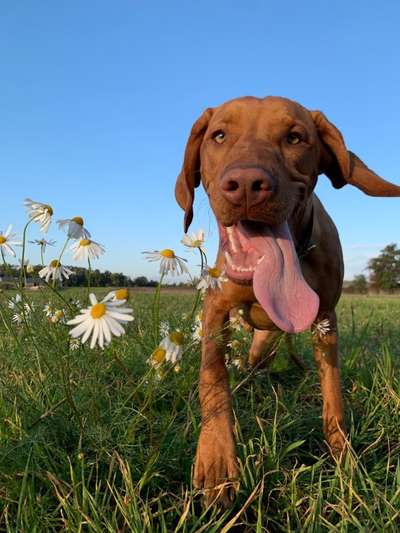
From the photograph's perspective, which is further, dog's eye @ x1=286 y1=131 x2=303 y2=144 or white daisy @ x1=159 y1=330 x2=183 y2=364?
dog's eye @ x1=286 y1=131 x2=303 y2=144

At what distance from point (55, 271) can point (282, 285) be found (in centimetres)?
109

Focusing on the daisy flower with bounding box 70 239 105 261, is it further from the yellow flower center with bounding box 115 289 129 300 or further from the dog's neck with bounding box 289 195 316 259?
the dog's neck with bounding box 289 195 316 259

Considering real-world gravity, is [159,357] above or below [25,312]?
below

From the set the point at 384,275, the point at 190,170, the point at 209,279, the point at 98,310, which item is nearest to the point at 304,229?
the point at 190,170

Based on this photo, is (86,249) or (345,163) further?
(345,163)

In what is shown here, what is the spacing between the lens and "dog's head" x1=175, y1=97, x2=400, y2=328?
8.24 feet

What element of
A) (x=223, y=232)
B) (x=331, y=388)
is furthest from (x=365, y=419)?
(x=223, y=232)

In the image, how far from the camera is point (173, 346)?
1.93 metres

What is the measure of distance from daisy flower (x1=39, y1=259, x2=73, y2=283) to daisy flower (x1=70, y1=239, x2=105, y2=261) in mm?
131

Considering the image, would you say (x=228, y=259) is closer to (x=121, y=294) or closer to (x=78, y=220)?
(x=78, y=220)

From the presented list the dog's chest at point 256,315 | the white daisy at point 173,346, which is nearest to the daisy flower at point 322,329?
the dog's chest at point 256,315

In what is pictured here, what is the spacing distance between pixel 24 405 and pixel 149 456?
2.59 feet

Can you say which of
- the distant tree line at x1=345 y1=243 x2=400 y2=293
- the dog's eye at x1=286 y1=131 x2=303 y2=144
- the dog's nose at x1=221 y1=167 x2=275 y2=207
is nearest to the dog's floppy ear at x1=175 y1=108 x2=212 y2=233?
the dog's eye at x1=286 y1=131 x2=303 y2=144

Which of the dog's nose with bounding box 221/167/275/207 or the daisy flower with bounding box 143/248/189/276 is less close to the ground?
the dog's nose with bounding box 221/167/275/207
